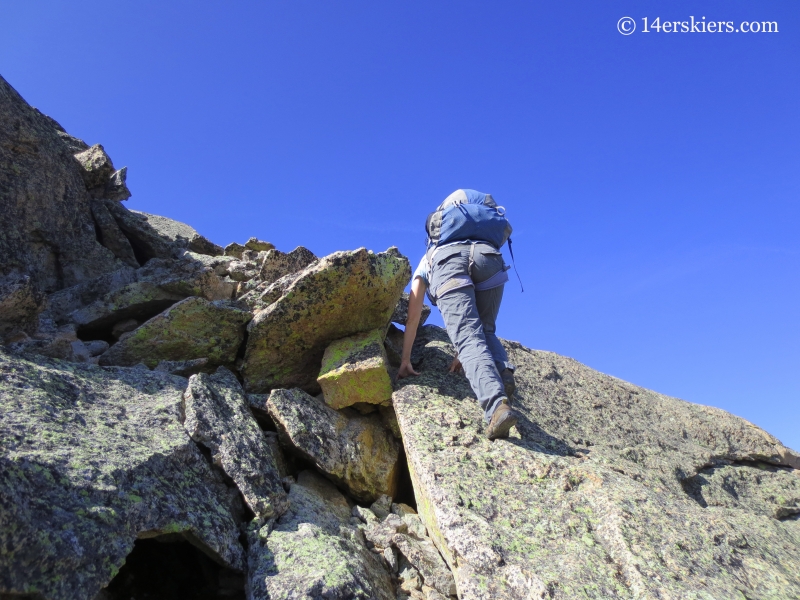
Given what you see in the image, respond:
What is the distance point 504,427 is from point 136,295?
27.7ft

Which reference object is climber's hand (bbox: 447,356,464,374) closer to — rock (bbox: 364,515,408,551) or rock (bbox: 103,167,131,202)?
rock (bbox: 364,515,408,551)

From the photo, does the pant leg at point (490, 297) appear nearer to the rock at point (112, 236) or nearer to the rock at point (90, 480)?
the rock at point (90, 480)

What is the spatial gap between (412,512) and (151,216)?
18.5 meters

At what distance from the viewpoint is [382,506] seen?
8492 millimetres

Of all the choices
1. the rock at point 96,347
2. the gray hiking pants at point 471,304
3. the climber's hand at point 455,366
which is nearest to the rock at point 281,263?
the rock at point 96,347

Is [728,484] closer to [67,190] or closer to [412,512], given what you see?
[412,512]

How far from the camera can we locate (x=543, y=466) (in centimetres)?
773

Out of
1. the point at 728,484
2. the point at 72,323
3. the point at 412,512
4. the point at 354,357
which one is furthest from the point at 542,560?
the point at 72,323

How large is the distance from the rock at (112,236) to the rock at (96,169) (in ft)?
3.65

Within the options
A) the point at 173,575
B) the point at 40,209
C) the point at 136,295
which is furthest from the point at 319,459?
the point at 40,209

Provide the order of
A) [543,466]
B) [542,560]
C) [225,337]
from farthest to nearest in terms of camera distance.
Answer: [225,337] → [543,466] → [542,560]

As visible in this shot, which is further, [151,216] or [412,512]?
[151,216]

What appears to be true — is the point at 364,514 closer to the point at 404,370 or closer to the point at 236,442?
the point at 236,442

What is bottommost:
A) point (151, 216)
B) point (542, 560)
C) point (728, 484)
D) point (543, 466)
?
point (542, 560)
